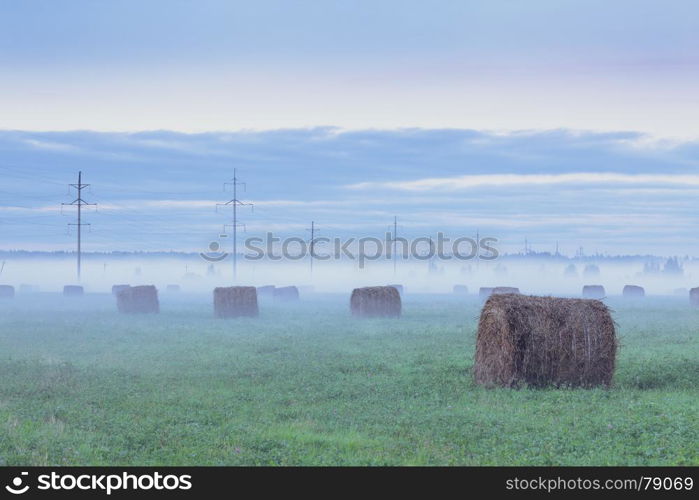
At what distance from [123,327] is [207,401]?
1069 inches

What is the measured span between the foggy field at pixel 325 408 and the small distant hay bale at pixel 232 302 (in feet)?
58.8

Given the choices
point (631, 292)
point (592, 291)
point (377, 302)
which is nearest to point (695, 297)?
point (592, 291)

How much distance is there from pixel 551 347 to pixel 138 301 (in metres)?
41.2

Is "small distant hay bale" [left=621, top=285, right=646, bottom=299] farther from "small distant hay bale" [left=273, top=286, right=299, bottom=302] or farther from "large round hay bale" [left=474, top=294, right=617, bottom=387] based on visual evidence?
"large round hay bale" [left=474, top=294, right=617, bottom=387]

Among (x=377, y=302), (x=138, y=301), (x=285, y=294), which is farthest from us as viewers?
(x=285, y=294)

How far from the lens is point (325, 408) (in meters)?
18.5

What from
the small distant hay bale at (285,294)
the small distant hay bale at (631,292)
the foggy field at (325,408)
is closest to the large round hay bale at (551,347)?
the foggy field at (325,408)

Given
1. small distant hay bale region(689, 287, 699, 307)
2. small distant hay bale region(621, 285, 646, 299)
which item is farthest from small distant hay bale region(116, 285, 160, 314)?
small distant hay bale region(621, 285, 646, 299)

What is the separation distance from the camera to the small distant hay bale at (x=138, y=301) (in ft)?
187

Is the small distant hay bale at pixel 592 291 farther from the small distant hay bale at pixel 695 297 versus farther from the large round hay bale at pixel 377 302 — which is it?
the large round hay bale at pixel 377 302

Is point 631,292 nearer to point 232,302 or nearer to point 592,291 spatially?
point 592,291
